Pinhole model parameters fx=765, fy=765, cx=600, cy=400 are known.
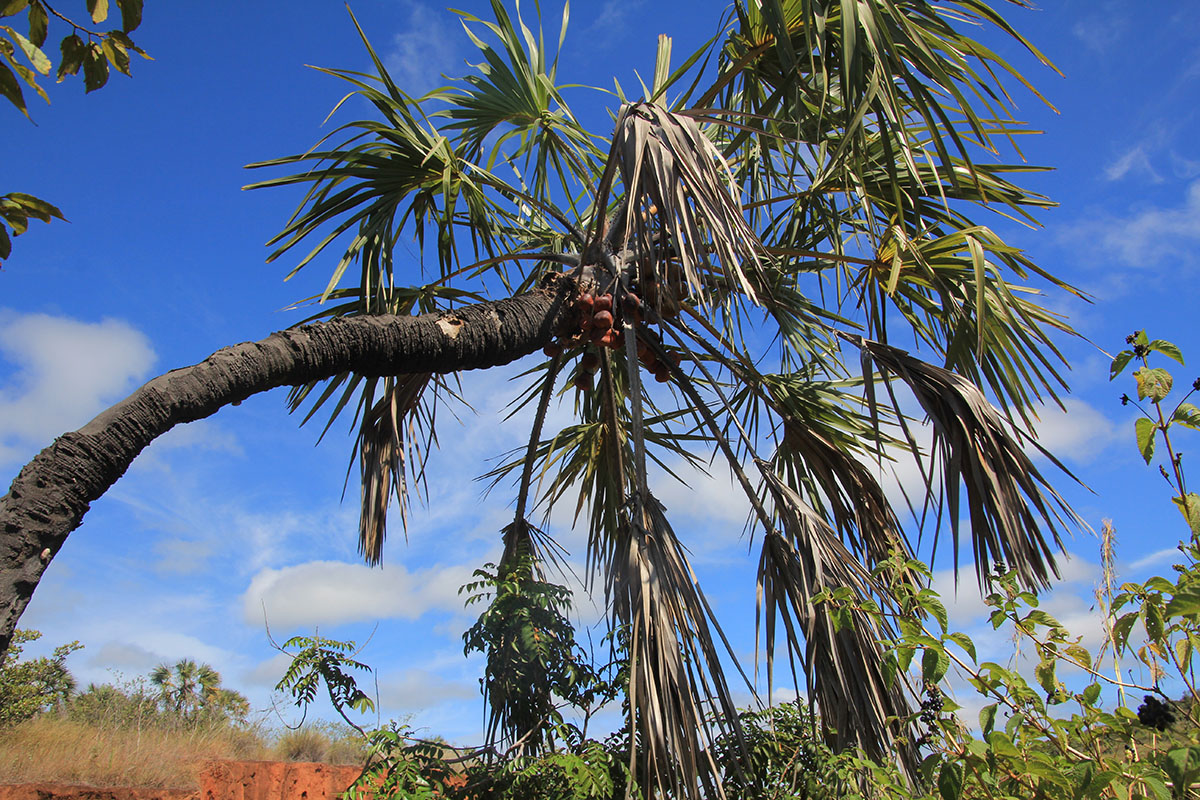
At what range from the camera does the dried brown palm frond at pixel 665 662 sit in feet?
10.2

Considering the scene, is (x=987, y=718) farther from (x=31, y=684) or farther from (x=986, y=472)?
(x=31, y=684)

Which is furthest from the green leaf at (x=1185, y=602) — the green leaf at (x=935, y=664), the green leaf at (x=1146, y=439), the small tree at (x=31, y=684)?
the small tree at (x=31, y=684)

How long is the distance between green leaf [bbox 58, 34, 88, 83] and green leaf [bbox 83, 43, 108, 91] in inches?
0.5

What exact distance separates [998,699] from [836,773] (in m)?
1.54

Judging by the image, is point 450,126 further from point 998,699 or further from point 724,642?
point 998,699

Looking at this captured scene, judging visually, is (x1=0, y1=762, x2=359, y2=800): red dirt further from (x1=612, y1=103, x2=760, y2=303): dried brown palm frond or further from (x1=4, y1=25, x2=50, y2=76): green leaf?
(x1=4, y1=25, x2=50, y2=76): green leaf

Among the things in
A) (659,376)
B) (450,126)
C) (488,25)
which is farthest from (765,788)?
(488,25)

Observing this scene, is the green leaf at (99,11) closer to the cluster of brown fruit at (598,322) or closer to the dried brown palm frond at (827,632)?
the cluster of brown fruit at (598,322)

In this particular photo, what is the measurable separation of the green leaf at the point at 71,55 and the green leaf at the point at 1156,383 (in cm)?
218

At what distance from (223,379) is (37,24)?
107 centimetres

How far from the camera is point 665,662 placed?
325 centimetres

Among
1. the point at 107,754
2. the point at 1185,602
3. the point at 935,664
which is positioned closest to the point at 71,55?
the point at 935,664

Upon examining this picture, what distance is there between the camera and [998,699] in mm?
1630

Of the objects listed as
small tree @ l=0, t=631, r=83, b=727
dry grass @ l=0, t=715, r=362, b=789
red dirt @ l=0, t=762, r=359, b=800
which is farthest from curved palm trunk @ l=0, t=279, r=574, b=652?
small tree @ l=0, t=631, r=83, b=727
